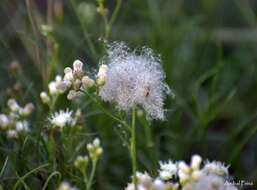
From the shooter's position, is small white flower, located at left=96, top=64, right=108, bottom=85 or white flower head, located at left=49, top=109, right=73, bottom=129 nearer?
small white flower, located at left=96, top=64, right=108, bottom=85

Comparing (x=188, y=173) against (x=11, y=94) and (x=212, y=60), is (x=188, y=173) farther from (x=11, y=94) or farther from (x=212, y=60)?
(x=212, y=60)

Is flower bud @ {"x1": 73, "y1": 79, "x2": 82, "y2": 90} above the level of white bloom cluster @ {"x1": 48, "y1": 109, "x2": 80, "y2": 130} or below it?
below

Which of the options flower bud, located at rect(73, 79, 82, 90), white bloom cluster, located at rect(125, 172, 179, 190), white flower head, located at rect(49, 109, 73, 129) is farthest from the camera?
white flower head, located at rect(49, 109, 73, 129)

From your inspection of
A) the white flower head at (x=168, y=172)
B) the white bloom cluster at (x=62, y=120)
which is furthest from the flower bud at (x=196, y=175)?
the white bloom cluster at (x=62, y=120)

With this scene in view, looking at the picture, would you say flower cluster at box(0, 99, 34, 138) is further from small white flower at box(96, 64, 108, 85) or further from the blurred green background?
small white flower at box(96, 64, 108, 85)

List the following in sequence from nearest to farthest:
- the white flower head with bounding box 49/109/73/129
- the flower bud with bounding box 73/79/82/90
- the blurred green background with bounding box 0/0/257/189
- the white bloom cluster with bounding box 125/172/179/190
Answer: the white bloom cluster with bounding box 125/172/179/190 < the flower bud with bounding box 73/79/82/90 < the white flower head with bounding box 49/109/73/129 < the blurred green background with bounding box 0/0/257/189

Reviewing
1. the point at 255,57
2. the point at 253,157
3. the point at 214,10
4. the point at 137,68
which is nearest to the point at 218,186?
the point at 137,68

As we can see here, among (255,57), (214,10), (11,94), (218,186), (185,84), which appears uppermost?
(214,10)

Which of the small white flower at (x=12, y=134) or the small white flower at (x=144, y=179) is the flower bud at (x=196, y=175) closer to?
the small white flower at (x=144, y=179)

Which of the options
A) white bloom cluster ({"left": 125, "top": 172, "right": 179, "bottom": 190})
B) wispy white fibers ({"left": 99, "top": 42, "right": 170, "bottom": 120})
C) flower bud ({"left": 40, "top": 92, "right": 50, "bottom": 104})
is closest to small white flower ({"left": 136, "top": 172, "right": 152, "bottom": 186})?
white bloom cluster ({"left": 125, "top": 172, "right": 179, "bottom": 190})
